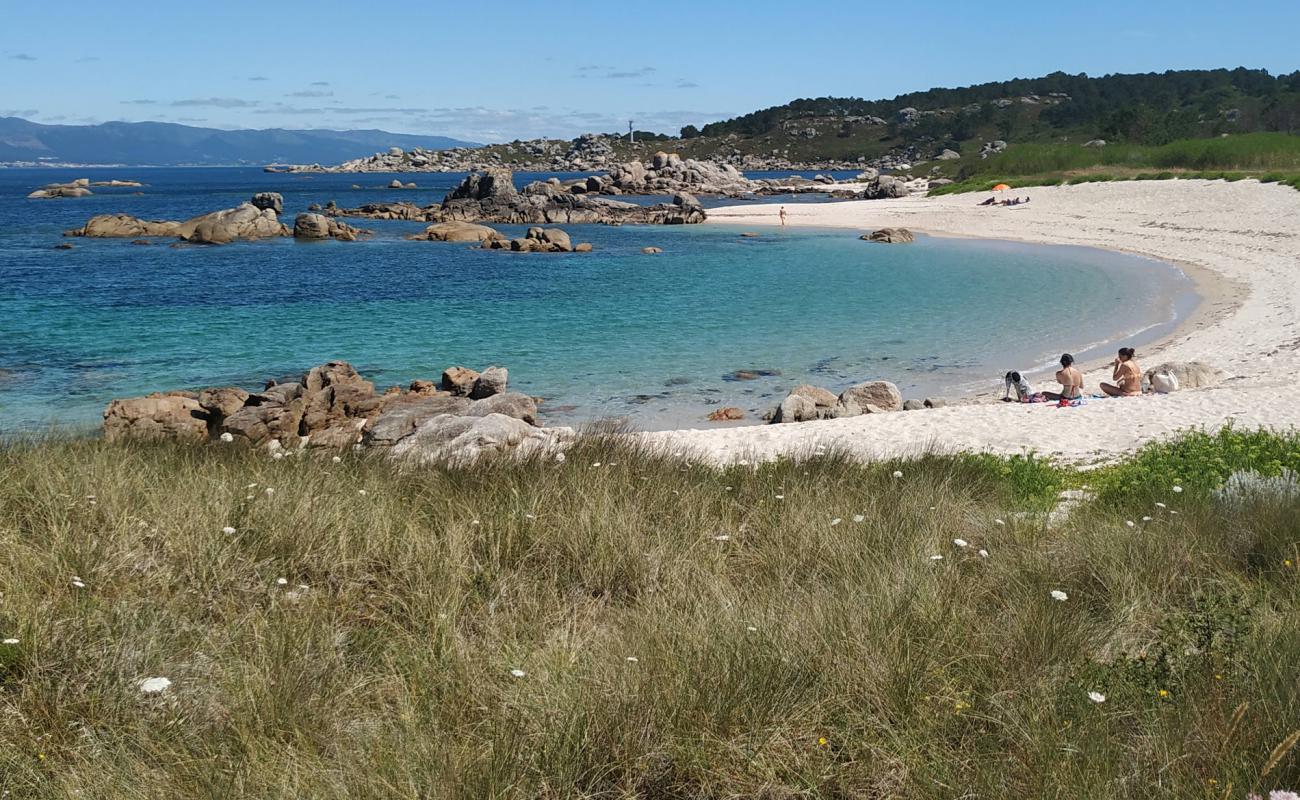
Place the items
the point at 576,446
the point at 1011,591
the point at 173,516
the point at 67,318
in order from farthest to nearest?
the point at 67,318 → the point at 576,446 → the point at 173,516 → the point at 1011,591

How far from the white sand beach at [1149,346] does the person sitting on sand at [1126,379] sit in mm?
819

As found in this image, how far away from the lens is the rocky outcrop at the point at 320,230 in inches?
2172

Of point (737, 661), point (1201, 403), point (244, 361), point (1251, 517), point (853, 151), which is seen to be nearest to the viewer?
point (737, 661)

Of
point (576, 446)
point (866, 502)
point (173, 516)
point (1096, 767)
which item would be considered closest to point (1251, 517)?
point (866, 502)

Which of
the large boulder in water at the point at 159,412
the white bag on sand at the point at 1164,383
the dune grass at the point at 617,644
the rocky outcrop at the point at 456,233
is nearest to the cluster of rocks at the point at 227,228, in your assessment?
the rocky outcrop at the point at 456,233

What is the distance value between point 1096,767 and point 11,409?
19.1 metres

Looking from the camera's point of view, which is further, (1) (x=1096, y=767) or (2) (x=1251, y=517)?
(2) (x=1251, y=517)

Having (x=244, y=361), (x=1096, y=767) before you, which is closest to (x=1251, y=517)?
(x=1096, y=767)

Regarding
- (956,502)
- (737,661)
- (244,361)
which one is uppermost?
(737,661)

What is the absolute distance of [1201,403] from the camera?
13.8 m

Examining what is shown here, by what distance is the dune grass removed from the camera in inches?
134

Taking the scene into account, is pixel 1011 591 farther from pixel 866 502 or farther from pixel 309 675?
pixel 309 675

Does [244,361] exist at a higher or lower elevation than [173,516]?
lower

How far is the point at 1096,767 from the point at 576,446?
5869 millimetres
